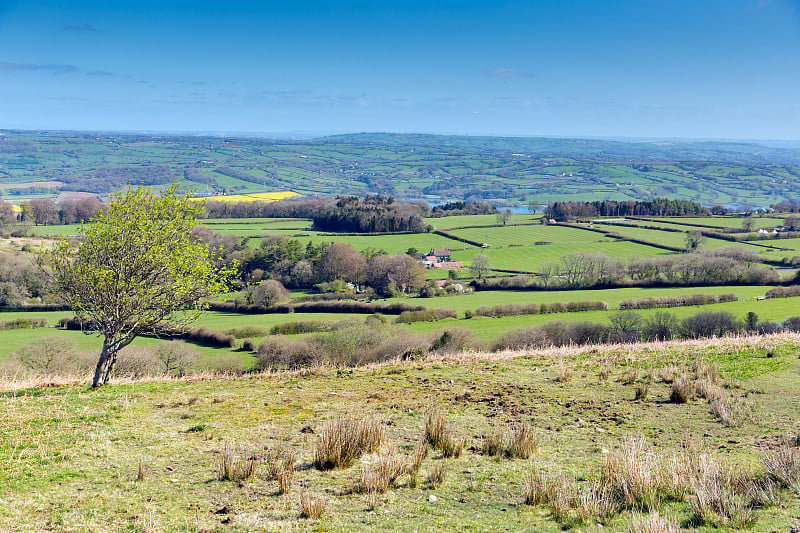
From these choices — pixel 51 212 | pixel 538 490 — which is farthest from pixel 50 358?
pixel 51 212

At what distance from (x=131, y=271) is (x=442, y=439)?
11.3 metres

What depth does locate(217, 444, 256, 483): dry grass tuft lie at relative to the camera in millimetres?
8297

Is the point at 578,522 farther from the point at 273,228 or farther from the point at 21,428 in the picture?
the point at 273,228

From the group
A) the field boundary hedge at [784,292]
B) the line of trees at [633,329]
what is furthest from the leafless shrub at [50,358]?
the field boundary hedge at [784,292]

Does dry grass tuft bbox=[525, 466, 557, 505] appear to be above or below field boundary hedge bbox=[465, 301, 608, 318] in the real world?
above

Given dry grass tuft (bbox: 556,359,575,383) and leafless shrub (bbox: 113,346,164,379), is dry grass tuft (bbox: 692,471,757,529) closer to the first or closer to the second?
dry grass tuft (bbox: 556,359,575,383)

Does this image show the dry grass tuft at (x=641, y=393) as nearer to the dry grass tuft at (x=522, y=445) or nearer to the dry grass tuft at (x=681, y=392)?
the dry grass tuft at (x=681, y=392)

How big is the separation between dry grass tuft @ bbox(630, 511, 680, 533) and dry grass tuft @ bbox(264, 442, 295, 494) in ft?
15.8

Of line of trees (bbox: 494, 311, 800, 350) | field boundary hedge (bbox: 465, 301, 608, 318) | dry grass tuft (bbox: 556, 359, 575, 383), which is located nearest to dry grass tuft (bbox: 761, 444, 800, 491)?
dry grass tuft (bbox: 556, 359, 575, 383)

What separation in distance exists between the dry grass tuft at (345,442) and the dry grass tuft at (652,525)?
4611mm

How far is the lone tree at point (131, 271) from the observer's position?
51.1 ft

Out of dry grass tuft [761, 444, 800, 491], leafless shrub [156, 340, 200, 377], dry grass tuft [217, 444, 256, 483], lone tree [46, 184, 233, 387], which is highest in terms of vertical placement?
lone tree [46, 184, 233, 387]

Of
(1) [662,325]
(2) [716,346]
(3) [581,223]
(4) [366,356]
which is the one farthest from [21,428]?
(3) [581,223]

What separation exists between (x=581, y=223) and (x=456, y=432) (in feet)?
436
